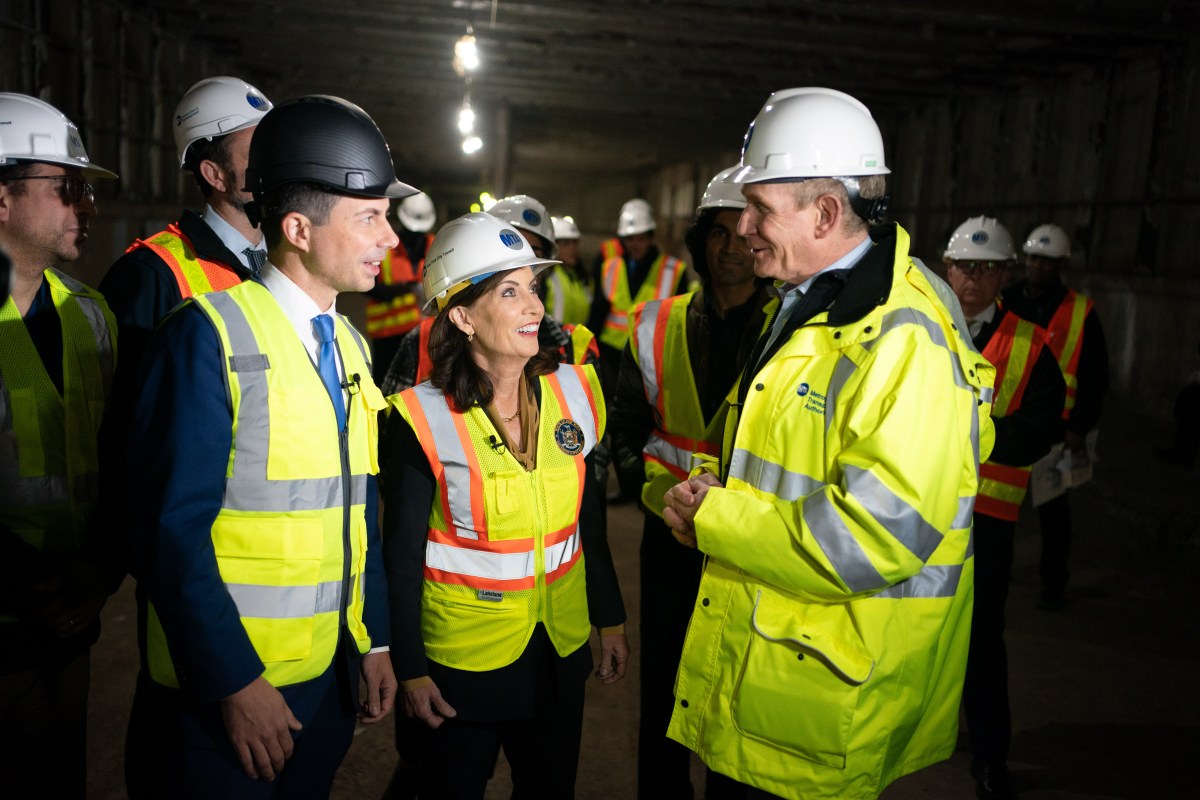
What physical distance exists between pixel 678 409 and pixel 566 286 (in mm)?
5485

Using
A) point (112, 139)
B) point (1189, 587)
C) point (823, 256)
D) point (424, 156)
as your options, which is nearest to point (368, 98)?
point (112, 139)

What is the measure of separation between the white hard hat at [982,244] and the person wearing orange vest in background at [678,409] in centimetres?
158

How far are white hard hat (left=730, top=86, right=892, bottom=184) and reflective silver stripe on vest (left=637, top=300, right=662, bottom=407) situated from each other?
1090mm

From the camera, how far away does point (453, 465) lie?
7.41 feet

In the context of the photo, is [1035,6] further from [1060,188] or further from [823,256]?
[823,256]

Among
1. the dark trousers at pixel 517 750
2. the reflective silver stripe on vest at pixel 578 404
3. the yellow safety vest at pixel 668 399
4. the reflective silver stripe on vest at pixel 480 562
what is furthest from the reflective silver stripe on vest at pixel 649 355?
the dark trousers at pixel 517 750

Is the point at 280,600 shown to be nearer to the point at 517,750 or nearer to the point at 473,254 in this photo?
the point at 517,750

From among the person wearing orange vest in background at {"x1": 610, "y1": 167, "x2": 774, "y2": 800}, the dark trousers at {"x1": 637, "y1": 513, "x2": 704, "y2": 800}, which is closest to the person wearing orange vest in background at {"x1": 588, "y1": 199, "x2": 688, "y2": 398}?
the person wearing orange vest in background at {"x1": 610, "y1": 167, "x2": 774, "y2": 800}

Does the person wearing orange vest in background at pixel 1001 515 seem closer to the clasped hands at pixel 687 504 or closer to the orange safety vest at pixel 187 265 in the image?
the clasped hands at pixel 687 504

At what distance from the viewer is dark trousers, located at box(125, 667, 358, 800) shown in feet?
5.79

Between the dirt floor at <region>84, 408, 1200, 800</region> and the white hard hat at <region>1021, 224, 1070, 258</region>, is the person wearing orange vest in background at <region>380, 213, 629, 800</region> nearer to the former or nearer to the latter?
the dirt floor at <region>84, 408, 1200, 800</region>

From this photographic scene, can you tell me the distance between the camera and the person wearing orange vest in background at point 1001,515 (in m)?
3.44

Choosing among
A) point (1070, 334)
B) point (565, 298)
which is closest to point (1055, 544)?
point (1070, 334)

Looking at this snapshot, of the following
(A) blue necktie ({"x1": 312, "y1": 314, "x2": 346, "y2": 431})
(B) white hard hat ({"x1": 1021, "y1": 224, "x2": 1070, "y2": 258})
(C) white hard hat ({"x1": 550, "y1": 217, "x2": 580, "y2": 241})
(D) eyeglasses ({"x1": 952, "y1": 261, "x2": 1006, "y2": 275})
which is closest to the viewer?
(A) blue necktie ({"x1": 312, "y1": 314, "x2": 346, "y2": 431})
